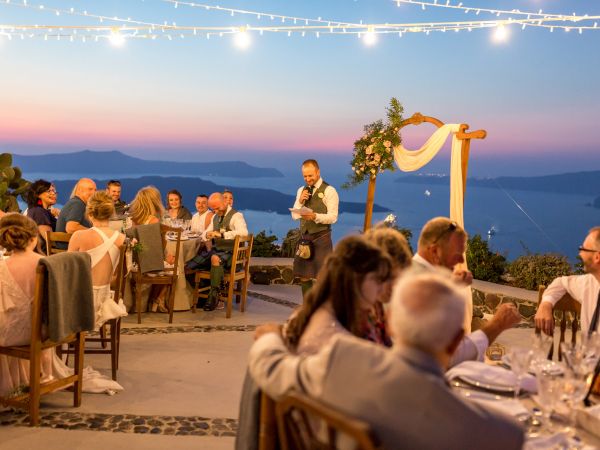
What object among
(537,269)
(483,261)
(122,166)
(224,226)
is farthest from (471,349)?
(122,166)

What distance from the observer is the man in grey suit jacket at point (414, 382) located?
135cm

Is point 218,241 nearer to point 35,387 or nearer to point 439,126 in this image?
point 439,126

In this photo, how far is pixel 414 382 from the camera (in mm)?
1353

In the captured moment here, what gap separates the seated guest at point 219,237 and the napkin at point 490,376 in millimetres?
4755

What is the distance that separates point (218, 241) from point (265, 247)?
2321mm

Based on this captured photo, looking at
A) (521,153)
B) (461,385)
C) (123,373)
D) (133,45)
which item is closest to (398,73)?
(521,153)

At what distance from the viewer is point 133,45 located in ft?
38.6

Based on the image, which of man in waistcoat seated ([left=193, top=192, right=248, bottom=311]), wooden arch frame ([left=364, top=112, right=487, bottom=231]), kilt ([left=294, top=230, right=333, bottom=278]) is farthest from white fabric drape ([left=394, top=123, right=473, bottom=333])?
man in waistcoat seated ([left=193, top=192, right=248, bottom=311])

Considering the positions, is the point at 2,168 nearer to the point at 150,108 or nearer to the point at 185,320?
the point at 185,320

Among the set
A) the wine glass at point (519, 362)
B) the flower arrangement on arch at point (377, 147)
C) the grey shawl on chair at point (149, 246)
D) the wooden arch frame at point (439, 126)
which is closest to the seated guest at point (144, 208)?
the grey shawl on chair at point (149, 246)

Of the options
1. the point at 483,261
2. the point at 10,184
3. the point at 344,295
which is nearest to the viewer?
the point at 344,295

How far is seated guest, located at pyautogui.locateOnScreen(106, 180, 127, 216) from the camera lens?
746cm

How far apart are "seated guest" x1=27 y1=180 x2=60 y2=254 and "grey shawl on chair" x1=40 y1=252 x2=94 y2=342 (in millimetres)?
2660

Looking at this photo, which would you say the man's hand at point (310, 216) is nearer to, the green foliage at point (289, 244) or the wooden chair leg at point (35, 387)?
the green foliage at point (289, 244)
